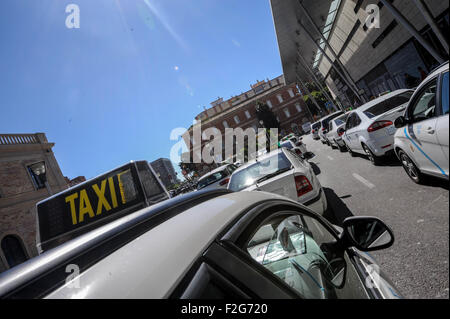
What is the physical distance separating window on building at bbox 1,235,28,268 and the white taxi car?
18.8 meters

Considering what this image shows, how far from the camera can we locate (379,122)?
5.82 meters

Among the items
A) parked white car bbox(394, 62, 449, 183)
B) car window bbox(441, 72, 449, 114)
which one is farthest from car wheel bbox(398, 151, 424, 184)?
car window bbox(441, 72, 449, 114)

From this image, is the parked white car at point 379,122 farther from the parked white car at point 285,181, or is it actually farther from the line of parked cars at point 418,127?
the parked white car at point 285,181

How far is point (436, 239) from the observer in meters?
2.65

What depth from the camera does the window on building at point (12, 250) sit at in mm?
14117

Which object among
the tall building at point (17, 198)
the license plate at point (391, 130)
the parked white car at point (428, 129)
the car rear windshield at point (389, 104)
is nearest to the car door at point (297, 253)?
the parked white car at point (428, 129)

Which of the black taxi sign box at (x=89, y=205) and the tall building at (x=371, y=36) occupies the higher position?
the tall building at (x=371, y=36)

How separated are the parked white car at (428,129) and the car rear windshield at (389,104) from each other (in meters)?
2.27

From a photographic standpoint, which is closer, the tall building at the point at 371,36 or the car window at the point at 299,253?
the car window at the point at 299,253

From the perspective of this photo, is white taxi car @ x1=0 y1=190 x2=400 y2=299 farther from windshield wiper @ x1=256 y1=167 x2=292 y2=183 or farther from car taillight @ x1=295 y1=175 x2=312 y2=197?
windshield wiper @ x1=256 y1=167 x2=292 y2=183

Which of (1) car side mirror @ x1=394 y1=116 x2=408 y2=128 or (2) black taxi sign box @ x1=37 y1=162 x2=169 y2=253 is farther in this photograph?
(2) black taxi sign box @ x1=37 y1=162 x2=169 y2=253

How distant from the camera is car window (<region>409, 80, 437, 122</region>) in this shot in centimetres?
313

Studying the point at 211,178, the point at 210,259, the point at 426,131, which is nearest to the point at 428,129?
the point at 426,131

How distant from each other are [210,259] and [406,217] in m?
3.77
